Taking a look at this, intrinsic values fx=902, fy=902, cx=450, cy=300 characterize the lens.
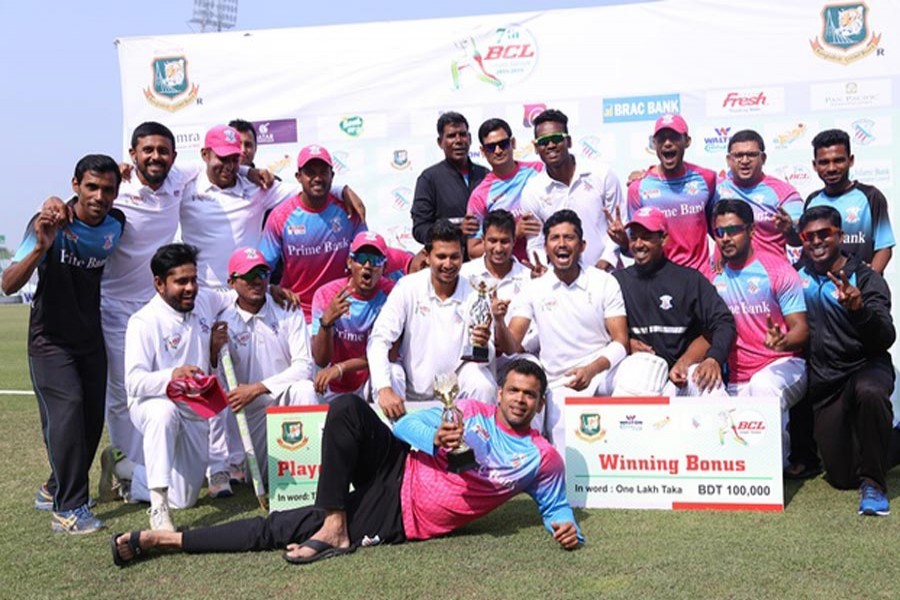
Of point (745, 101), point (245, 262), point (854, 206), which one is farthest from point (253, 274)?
point (745, 101)

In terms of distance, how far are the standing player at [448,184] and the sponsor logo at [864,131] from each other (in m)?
3.59

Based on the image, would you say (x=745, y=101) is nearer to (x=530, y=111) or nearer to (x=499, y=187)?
(x=530, y=111)

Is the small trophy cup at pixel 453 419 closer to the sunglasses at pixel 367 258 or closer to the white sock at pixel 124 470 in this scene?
the sunglasses at pixel 367 258

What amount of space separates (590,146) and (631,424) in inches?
161

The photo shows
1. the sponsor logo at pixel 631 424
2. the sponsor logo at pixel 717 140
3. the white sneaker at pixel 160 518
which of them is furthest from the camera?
the sponsor logo at pixel 717 140

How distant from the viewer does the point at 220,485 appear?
6043mm

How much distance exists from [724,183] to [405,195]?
133 inches

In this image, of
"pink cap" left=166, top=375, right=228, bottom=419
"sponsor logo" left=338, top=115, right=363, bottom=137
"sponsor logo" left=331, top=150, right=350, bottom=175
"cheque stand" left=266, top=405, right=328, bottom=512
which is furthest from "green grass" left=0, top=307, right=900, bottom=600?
"sponsor logo" left=338, top=115, right=363, bottom=137

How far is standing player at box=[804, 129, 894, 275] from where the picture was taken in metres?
6.40

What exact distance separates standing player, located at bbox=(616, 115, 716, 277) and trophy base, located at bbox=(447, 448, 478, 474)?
271 cm

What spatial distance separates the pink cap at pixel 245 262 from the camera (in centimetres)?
596

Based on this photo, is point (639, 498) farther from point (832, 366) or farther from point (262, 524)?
point (262, 524)

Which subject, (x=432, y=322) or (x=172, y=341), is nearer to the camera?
(x=172, y=341)

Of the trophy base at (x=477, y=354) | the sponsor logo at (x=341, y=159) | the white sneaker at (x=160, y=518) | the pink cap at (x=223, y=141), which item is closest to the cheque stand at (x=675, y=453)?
the trophy base at (x=477, y=354)
